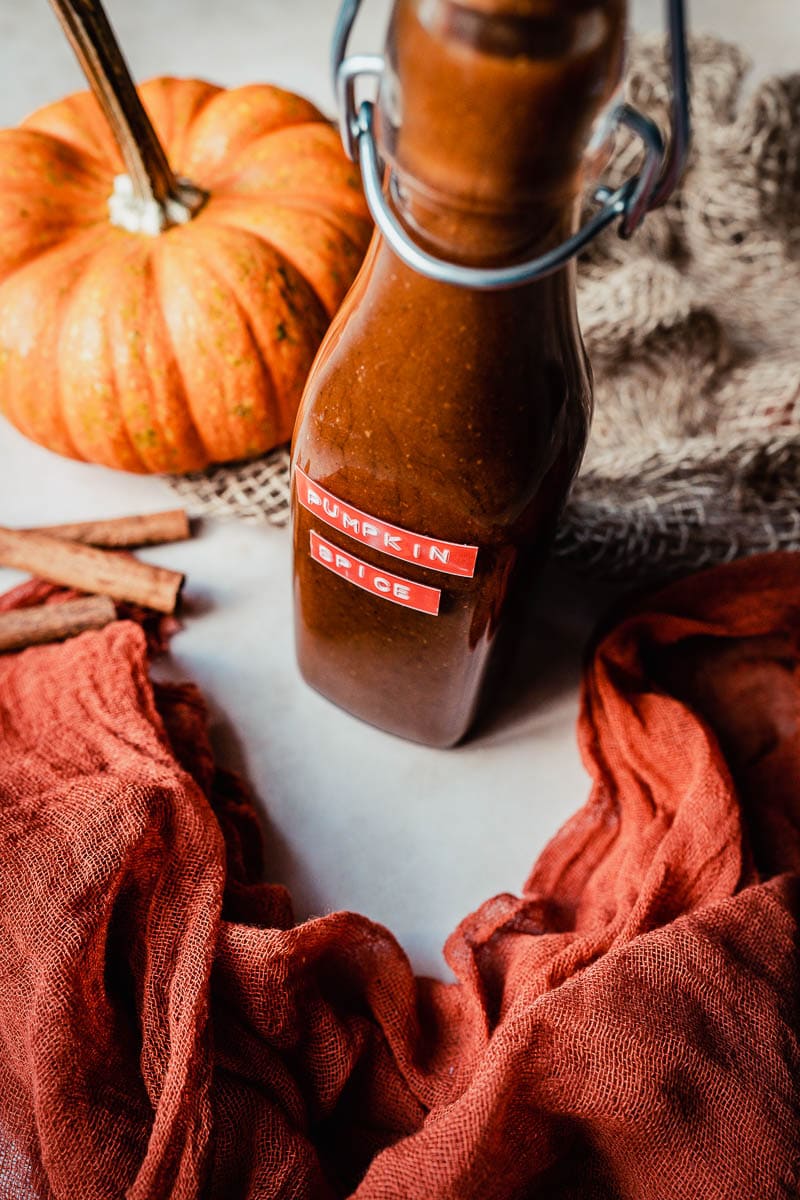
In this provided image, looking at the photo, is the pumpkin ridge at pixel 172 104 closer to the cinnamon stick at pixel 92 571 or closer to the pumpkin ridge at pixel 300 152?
the pumpkin ridge at pixel 300 152

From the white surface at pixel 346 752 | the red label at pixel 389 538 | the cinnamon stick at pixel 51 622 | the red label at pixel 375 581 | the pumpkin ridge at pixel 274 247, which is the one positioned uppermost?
the pumpkin ridge at pixel 274 247

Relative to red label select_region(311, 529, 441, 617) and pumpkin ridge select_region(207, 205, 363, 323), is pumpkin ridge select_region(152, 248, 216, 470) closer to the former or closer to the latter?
pumpkin ridge select_region(207, 205, 363, 323)

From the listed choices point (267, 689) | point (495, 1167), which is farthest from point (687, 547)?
point (495, 1167)

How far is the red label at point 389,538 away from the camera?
493 mm

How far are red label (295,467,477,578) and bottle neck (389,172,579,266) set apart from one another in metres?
0.15

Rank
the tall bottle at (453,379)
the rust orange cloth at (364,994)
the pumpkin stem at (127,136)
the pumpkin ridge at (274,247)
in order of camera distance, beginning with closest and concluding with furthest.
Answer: the tall bottle at (453,379) < the rust orange cloth at (364,994) < the pumpkin stem at (127,136) < the pumpkin ridge at (274,247)

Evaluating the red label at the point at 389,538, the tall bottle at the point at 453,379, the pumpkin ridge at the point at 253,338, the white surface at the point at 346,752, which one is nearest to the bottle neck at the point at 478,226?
the tall bottle at the point at 453,379

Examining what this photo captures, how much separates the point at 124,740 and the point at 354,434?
26cm

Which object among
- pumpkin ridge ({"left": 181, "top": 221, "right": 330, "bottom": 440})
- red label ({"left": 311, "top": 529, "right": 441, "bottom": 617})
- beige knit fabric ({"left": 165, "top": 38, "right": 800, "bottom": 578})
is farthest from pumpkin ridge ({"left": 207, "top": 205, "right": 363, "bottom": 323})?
red label ({"left": 311, "top": 529, "right": 441, "bottom": 617})

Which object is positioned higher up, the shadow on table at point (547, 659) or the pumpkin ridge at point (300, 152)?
the pumpkin ridge at point (300, 152)

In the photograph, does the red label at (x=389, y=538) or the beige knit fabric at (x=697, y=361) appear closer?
the red label at (x=389, y=538)

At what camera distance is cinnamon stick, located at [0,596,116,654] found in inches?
26.8

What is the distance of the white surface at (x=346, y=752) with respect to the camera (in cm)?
65

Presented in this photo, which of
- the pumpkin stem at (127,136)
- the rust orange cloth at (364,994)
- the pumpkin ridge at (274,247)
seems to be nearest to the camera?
the rust orange cloth at (364,994)
